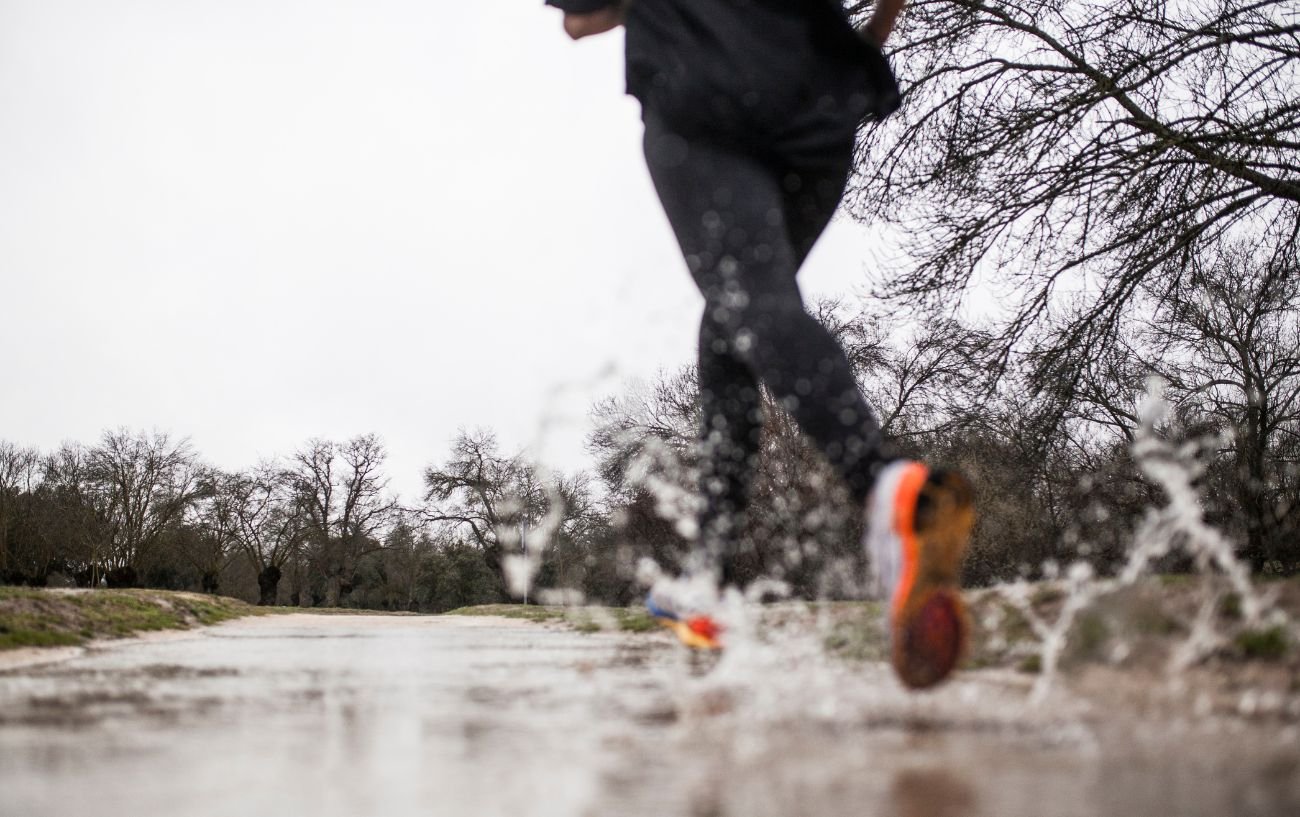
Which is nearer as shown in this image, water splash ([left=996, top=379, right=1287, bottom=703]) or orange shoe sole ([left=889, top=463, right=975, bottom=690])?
orange shoe sole ([left=889, top=463, right=975, bottom=690])

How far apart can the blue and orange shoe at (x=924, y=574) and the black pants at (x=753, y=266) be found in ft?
0.67

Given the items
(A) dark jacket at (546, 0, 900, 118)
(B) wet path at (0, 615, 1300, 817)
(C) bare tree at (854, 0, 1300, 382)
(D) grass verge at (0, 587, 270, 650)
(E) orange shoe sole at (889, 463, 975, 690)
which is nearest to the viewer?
(B) wet path at (0, 615, 1300, 817)

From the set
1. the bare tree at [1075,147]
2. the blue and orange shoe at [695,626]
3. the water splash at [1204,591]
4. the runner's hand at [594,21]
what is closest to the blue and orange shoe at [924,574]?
the water splash at [1204,591]

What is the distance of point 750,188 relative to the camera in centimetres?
186

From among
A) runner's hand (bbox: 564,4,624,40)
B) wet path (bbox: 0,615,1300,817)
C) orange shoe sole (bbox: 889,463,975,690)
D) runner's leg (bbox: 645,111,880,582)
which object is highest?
runner's hand (bbox: 564,4,624,40)

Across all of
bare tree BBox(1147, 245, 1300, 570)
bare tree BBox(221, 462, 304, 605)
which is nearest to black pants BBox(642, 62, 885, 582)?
bare tree BBox(1147, 245, 1300, 570)

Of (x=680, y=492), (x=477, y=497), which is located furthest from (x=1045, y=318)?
(x=477, y=497)

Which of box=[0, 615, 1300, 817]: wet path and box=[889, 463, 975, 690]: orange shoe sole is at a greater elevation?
box=[889, 463, 975, 690]: orange shoe sole

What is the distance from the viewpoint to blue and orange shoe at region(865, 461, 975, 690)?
127 centimetres

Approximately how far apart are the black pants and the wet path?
1.41ft

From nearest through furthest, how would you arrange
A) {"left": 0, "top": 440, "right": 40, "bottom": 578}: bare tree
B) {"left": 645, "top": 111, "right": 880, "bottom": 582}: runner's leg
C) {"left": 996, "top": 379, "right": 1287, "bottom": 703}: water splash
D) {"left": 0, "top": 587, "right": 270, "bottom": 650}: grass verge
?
{"left": 996, "top": 379, "right": 1287, "bottom": 703}: water splash, {"left": 645, "top": 111, "right": 880, "bottom": 582}: runner's leg, {"left": 0, "top": 587, "right": 270, "bottom": 650}: grass verge, {"left": 0, "top": 440, "right": 40, "bottom": 578}: bare tree

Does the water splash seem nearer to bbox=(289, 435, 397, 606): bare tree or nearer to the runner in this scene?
the runner

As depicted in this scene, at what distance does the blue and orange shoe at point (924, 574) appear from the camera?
4.16 feet

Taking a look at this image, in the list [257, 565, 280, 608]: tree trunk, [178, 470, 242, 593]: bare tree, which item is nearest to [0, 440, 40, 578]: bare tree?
[178, 470, 242, 593]: bare tree
